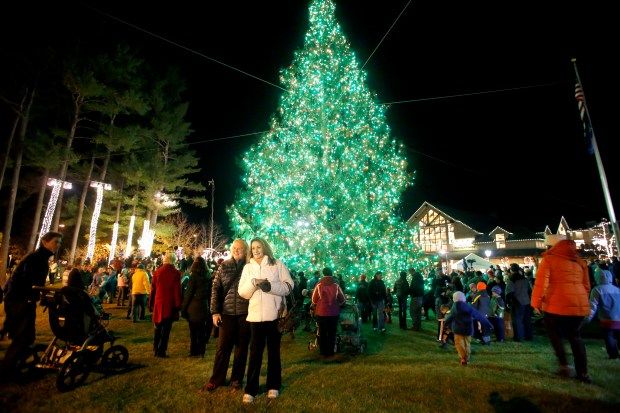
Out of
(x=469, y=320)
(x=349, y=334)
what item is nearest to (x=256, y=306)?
(x=349, y=334)

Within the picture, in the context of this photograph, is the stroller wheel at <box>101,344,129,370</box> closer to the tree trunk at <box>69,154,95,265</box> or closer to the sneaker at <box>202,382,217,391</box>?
the sneaker at <box>202,382,217,391</box>

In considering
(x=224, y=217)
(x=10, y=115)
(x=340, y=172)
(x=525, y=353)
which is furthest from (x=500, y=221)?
(x=10, y=115)

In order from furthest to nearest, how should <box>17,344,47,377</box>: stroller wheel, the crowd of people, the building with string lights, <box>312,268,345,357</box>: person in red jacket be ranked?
the building with string lights < <box>312,268,345,357</box>: person in red jacket < <box>17,344,47,377</box>: stroller wheel < the crowd of people

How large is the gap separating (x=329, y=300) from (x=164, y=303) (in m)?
3.34

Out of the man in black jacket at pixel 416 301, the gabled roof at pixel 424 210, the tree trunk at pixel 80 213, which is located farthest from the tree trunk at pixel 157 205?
the gabled roof at pixel 424 210

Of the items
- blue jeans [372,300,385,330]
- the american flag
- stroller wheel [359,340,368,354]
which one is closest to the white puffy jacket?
stroller wheel [359,340,368,354]

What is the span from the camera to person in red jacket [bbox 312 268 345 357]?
25.3ft

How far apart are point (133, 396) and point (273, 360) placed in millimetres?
1973

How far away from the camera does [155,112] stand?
31.5 metres

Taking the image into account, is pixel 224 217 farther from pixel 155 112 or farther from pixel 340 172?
pixel 340 172

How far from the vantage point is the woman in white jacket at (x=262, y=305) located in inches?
181

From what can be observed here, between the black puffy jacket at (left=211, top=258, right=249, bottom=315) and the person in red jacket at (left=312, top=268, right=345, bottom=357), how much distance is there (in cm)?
316

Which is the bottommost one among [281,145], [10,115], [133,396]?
[133,396]

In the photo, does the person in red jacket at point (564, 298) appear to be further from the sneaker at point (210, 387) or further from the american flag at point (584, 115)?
the american flag at point (584, 115)
